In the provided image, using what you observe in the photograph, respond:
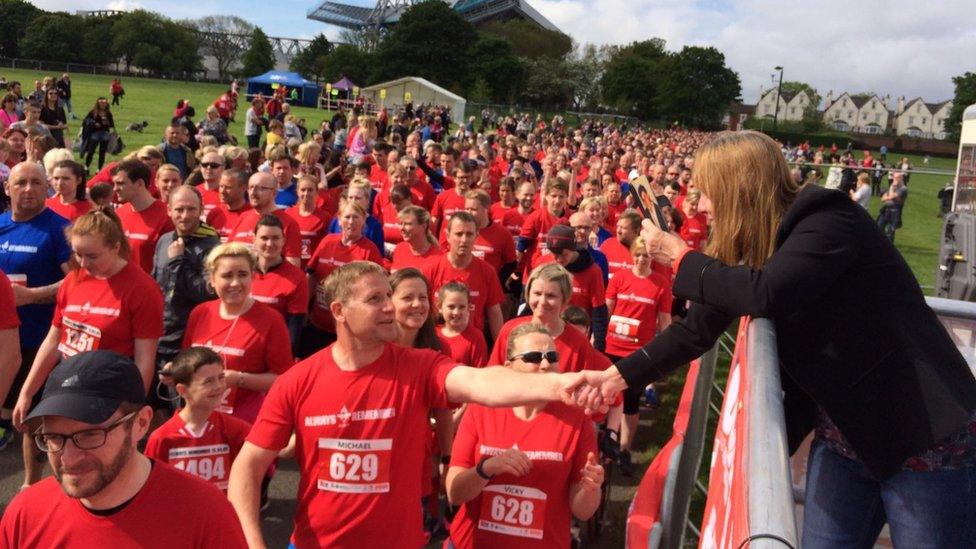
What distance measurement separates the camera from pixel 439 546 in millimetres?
5309

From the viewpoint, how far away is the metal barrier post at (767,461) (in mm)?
1288

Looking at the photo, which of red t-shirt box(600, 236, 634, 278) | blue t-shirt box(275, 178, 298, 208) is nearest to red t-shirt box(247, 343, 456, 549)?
red t-shirt box(600, 236, 634, 278)

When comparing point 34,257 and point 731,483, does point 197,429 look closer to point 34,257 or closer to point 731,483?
point 34,257

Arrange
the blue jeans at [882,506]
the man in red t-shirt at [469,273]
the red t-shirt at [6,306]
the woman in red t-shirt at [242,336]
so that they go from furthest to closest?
the man in red t-shirt at [469,273], the woman in red t-shirt at [242,336], the red t-shirt at [6,306], the blue jeans at [882,506]

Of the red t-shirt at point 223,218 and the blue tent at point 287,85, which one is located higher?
the blue tent at point 287,85

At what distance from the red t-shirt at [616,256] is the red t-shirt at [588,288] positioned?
769 millimetres

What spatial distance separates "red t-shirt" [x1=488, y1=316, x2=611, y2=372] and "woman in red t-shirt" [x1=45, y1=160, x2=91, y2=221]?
3886 mm

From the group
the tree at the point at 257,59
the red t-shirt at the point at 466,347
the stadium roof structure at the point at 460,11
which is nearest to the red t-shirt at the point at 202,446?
the red t-shirt at the point at 466,347

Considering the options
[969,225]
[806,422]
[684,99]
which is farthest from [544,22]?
[806,422]

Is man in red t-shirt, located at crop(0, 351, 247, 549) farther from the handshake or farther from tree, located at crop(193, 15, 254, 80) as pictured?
tree, located at crop(193, 15, 254, 80)

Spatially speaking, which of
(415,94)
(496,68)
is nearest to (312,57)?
(496,68)

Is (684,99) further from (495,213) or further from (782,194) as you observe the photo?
(782,194)

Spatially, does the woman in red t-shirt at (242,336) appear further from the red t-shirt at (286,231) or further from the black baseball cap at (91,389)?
the black baseball cap at (91,389)

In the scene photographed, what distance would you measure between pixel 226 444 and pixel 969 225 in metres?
9.89
